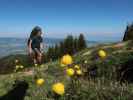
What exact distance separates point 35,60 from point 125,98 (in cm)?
956

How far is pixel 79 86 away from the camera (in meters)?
6.26

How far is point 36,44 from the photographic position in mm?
14578

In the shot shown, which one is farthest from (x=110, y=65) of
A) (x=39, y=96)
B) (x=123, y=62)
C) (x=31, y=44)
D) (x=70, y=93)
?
(x=31, y=44)

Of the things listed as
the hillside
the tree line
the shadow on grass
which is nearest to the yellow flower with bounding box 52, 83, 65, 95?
the hillside

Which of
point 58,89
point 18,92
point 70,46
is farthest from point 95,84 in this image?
point 70,46

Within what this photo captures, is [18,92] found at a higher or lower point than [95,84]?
lower

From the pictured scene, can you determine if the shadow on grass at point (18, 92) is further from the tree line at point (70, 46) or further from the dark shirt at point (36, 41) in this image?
the tree line at point (70, 46)

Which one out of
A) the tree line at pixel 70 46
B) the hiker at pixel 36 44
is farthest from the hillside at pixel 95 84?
the tree line at pixel 70 46

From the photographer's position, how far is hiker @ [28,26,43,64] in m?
14.5

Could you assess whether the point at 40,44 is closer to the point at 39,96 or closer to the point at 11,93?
the point at 11,93

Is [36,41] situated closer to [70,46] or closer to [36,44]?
[36,44]

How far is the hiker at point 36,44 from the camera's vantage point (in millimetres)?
14455

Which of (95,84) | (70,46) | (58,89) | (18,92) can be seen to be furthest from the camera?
(70,46)

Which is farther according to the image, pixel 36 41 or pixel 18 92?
pixel 36 41
